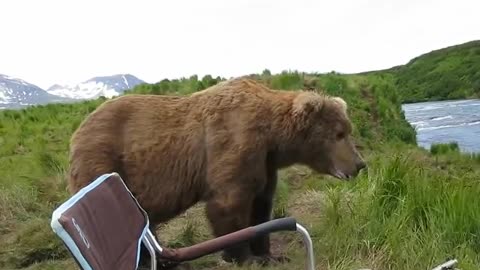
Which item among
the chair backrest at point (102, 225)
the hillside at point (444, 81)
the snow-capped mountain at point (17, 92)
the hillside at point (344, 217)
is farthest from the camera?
the snow-capped mountain at point (17, 92)

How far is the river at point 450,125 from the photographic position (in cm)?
1397

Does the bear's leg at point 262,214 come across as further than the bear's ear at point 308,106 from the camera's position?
Yes

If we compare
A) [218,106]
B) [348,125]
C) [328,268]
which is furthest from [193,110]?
[328,268]

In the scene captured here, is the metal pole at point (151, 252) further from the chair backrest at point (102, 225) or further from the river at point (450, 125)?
the river at point (450, 125)

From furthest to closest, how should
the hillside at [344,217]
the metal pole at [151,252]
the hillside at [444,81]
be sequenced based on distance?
the hillside at [444,81] < the hillside at [344,217] < the metal pole at [151,252]

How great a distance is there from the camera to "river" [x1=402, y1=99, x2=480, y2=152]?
13969mm

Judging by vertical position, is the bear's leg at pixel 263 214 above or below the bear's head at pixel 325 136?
below

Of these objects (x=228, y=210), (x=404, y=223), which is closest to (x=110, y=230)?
(x=228, y=210)

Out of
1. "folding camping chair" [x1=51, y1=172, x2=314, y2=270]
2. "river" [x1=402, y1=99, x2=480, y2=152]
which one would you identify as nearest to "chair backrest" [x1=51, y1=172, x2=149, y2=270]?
"folding camping chair" [x1=51, y1=172, x2=314, y2=270]

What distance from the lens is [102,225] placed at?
2.68 meters

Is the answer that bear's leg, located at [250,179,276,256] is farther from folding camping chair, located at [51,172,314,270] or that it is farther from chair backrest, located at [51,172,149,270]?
chair backrest, located at [51,172,149,270]

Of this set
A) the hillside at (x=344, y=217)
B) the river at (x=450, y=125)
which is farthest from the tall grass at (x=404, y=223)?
the river at (x=450, y=125)

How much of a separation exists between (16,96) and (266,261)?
6891 inches

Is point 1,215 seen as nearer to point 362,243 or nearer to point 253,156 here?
point 253,156
